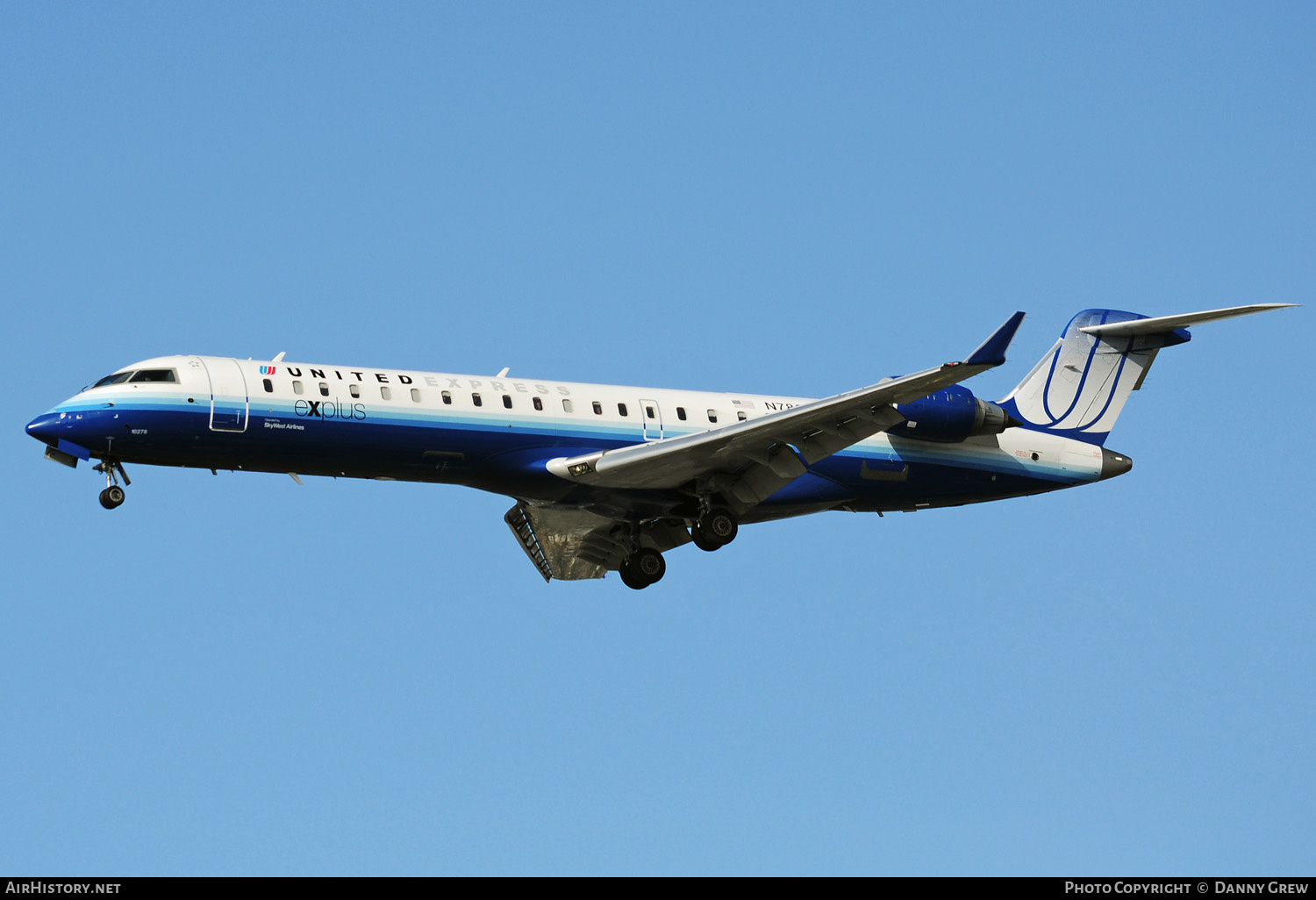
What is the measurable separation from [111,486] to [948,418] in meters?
14.4

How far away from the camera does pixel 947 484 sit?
30125mm

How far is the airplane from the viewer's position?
83.8 ft

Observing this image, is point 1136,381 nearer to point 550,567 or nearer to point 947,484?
point 947,484

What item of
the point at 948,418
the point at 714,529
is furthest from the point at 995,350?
the point at 714,529

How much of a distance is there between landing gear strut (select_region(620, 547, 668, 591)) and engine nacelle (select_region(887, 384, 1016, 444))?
487 centimetres

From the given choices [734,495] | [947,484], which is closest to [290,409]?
[734,495]

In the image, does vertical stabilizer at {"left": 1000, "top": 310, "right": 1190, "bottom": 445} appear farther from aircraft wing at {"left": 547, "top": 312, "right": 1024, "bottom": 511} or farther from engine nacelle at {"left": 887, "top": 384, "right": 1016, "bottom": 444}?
aircraft wing at {"left": 547, "top": 312, "right": 1024, "bottom": 511}

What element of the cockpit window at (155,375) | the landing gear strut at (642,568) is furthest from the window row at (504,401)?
the landing gear strut at (642,568)

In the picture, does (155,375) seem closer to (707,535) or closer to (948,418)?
(707,535)

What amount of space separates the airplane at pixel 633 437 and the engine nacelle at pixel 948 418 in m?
0.03

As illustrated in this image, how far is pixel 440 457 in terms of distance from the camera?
87.2 feet

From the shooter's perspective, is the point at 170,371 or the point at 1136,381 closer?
the point at 170,371

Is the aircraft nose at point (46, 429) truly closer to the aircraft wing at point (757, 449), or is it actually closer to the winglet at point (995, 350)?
the aircraft wing at point (757, 449)
